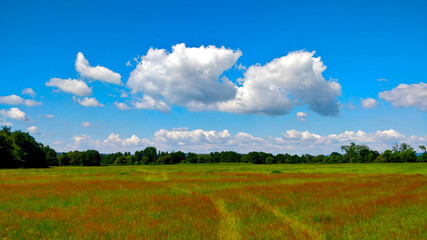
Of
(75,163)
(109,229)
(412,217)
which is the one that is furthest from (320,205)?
(75,163)

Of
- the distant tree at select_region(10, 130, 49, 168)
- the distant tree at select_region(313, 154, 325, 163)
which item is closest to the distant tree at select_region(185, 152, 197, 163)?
the distant tree at select_region(313, 154, 325, 163)

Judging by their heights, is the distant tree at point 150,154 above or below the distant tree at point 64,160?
above

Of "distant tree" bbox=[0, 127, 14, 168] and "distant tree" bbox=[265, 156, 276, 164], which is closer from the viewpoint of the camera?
"distant tree" bbox=[0, 127, 14, 168]

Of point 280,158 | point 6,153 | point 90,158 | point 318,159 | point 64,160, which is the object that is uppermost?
point 6,153

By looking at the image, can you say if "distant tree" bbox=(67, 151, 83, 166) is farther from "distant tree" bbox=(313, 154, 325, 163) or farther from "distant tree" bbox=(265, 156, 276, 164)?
"distant tree" bbox=(313, 154, 325, 163)

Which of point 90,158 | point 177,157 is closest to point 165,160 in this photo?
point 177,157

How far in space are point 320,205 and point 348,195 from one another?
5.53 metres

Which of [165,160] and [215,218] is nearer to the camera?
[215,218]

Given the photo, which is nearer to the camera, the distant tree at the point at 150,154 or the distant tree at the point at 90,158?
the distant tree at the point at 90,158

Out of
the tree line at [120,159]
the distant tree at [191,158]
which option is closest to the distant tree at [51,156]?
the tree line at [120,159]

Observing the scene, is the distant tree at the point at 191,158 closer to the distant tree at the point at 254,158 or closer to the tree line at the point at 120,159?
the tree line at the point at 120,159

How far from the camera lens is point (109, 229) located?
10.2 meters

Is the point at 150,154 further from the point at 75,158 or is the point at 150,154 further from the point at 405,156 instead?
the point at 405,156

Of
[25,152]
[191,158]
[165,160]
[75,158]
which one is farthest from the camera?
[191,158]
